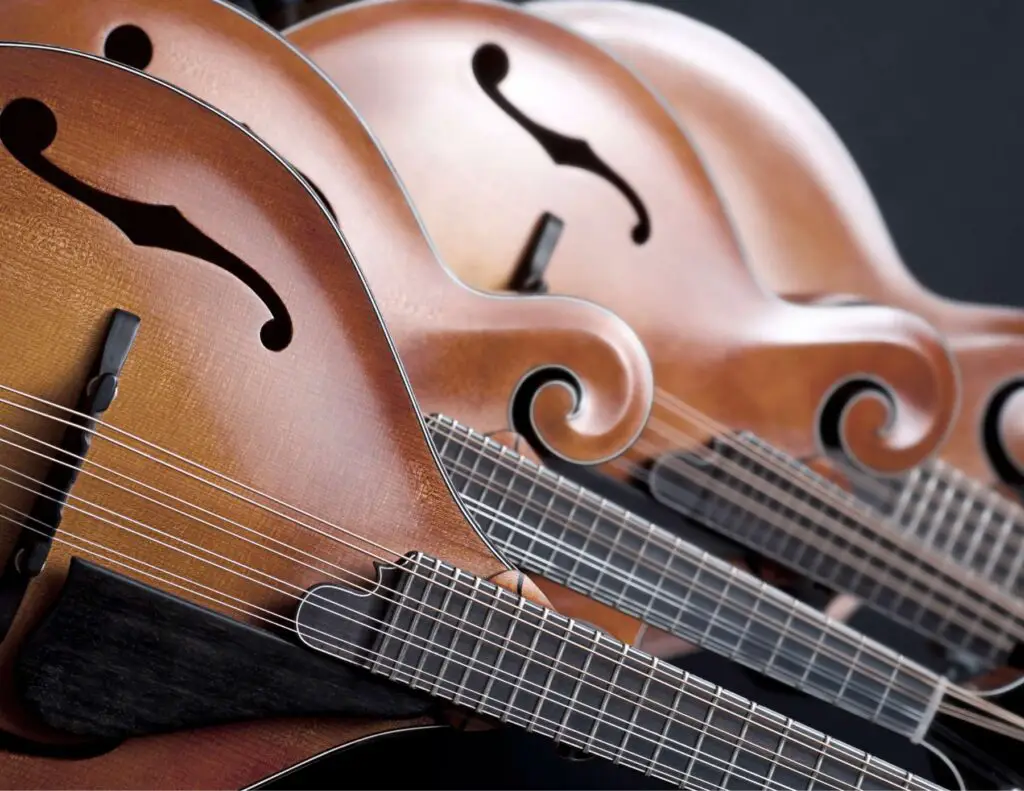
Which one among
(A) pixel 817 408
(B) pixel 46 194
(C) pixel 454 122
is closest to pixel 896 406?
(A) pixel 817 408

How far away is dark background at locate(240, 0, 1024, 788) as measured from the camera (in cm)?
110

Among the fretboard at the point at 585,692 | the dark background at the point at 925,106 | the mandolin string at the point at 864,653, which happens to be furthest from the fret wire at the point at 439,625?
the dark background at the point at 925,106

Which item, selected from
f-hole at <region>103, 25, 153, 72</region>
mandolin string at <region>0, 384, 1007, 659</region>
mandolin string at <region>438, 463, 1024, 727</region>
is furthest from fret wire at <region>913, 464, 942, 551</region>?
f-hole at <region>103, 25, 153, 72</region>

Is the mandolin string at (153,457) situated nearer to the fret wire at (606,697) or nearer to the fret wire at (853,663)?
the fret wire at (606,697)

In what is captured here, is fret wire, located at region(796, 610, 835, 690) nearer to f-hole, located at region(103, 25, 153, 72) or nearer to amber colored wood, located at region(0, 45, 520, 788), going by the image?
amber colored wood, located at region(0, 45, 520, 788)

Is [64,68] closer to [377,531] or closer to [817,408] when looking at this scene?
[377,531]

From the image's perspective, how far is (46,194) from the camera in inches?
17.3

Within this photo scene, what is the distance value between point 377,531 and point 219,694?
0.10m

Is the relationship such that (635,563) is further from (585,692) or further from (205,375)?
(205,375)

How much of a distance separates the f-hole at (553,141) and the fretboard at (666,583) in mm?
206

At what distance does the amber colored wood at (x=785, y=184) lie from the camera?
0.84 metres

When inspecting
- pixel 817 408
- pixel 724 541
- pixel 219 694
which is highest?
pixel 817 408

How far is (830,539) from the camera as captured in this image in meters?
0.79

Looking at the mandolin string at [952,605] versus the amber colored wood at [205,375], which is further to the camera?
the mandolin string at [952,605]
